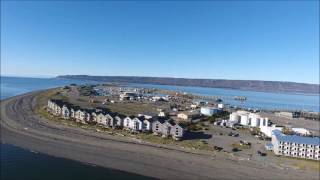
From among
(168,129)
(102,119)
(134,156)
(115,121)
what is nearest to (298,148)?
(168,129)

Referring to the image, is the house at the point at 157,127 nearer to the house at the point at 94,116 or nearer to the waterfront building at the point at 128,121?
the waterfront building at the point at 128,121

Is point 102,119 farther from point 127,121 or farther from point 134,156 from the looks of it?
point 134,156

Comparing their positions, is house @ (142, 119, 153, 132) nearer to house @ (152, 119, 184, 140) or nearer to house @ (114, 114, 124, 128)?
house @ (152, 119, 184, 140)

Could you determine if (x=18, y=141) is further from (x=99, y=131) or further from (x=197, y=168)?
(x=197, y=168)

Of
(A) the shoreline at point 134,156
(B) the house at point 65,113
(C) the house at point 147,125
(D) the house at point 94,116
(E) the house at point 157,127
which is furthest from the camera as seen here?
(B) the house at point 65,113

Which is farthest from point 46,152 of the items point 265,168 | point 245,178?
point 265,168

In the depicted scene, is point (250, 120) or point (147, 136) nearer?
point (147, 136)

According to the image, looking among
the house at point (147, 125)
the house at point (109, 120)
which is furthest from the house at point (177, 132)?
the house at point (109, 120)

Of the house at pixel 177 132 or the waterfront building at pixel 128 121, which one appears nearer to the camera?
the house at pixel 177 132
